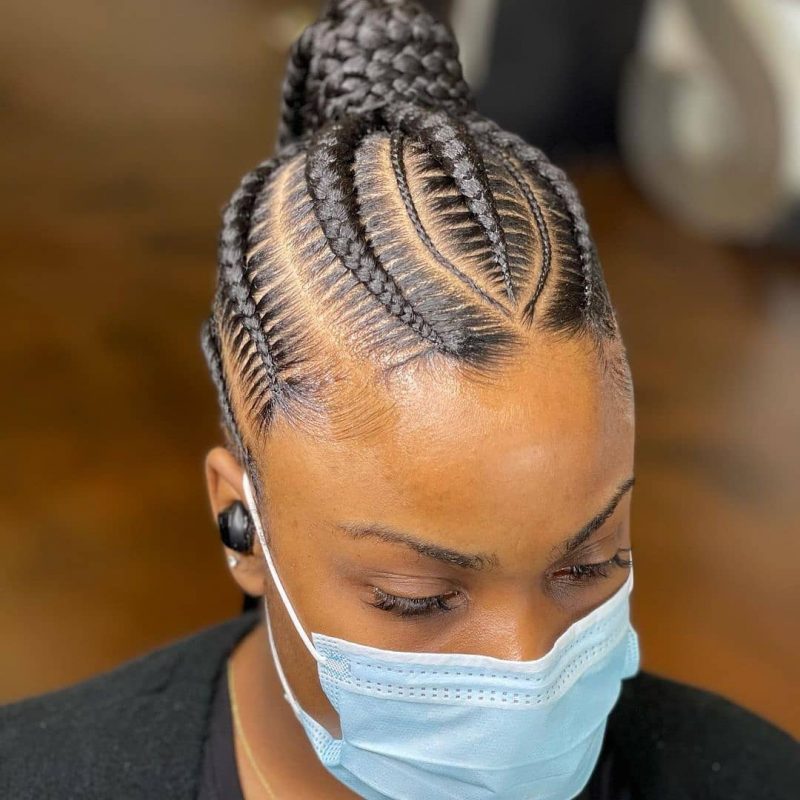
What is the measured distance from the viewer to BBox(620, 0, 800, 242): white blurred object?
341 centimetres

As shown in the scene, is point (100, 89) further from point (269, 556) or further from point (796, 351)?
point (269, 556)

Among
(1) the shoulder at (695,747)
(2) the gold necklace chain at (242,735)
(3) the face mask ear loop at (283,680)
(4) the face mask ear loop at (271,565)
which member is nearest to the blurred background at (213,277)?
(1) the shoulder at (695,747)

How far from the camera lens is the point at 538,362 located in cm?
96

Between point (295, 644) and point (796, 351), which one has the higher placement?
point (295, 644)

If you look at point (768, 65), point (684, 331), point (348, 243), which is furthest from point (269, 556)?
point (768, 65)

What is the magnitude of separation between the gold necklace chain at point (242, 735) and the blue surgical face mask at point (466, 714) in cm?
11

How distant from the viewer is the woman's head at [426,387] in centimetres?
94

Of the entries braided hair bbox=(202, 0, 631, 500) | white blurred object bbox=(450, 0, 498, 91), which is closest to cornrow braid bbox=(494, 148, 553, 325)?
braided hair bbox=(202, 0, 631, 500)

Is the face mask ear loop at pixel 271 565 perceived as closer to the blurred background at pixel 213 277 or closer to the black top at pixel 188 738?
the black top at pixel 188 738

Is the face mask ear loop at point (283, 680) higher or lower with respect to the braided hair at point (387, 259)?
lower

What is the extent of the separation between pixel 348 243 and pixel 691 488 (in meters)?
1.95

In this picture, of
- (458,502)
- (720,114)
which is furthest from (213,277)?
(458,502)

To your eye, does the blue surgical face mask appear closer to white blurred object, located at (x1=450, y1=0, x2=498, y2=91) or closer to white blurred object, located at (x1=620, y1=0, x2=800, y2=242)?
white blurred object, located at (x1=620, y1=0, x2=800, y2=242)

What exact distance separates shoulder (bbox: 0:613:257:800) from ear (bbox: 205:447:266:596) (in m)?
0.21
